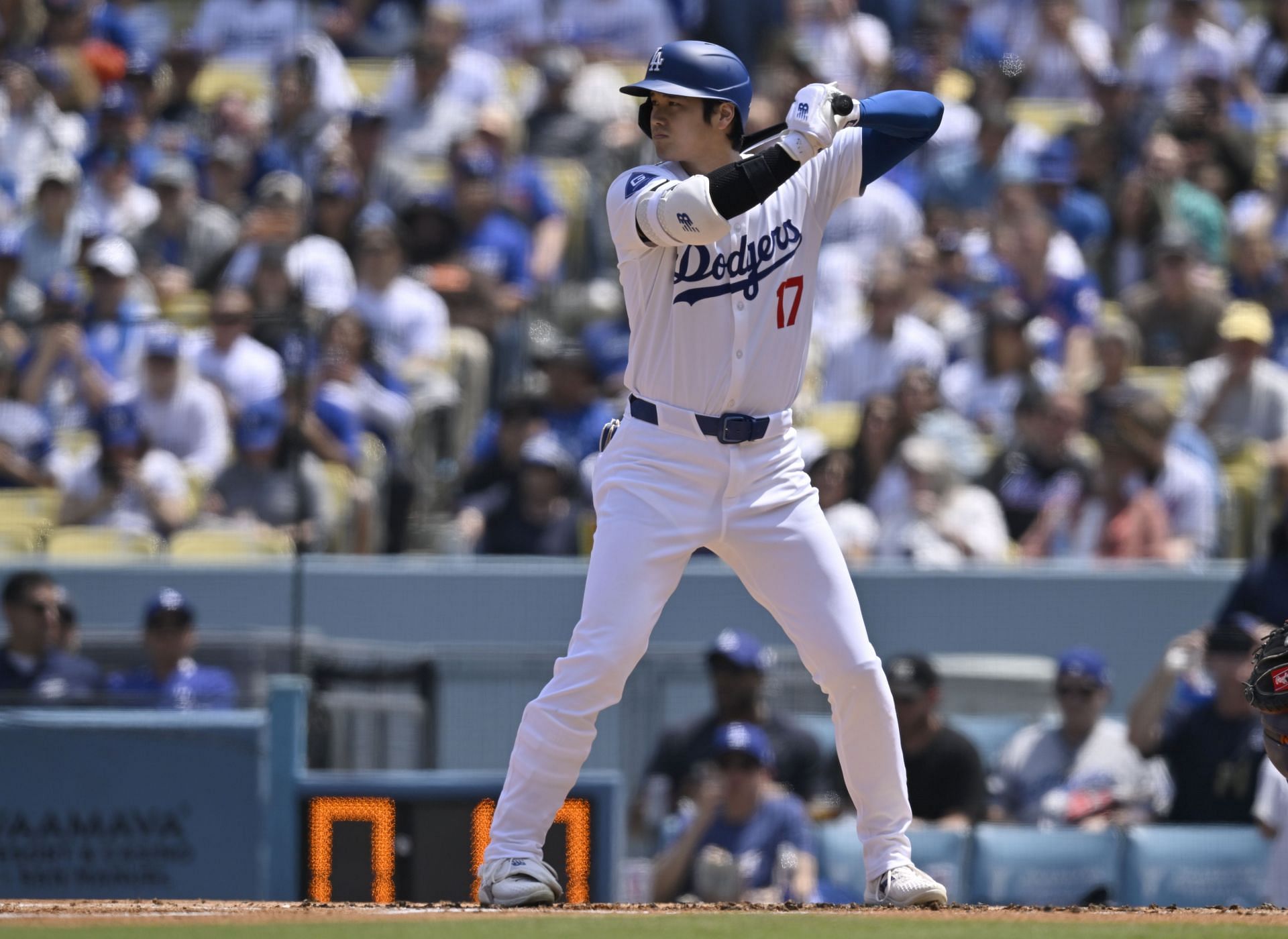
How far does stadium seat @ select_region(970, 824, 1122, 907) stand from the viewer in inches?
287

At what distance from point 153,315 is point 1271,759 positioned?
20.0ft

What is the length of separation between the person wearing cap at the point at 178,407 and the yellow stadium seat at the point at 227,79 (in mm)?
4466

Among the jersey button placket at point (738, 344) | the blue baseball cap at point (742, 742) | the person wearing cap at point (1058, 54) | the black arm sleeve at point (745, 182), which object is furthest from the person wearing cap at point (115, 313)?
the person wearing cap at point (1058, 54)

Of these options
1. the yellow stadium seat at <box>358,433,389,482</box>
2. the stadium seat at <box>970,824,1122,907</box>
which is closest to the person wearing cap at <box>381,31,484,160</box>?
the yellow stadium seat at <box>358,433,389,482</box>

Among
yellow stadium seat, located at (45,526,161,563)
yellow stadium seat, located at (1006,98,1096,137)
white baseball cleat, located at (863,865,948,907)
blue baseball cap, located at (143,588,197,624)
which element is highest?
yellow stadium seat, located at (1006,98,1096,137)

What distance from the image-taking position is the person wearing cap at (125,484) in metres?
9.16

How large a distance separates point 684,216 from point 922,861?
3.28 m

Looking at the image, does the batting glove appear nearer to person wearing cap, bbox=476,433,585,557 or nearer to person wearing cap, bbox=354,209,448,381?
person wearing cap, bbox=476,433,585,557

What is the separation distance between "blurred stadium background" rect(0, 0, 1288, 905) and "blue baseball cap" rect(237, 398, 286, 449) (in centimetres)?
3

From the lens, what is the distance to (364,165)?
12.2 meters

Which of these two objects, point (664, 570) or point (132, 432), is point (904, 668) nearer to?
point (664, 570)

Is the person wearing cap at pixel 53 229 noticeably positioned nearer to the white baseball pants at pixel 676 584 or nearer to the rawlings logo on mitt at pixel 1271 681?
the white baseball pants at pixel 676 584

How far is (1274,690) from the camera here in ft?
16.0

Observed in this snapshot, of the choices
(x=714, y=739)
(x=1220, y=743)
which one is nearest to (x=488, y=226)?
(x=714, y=739)
